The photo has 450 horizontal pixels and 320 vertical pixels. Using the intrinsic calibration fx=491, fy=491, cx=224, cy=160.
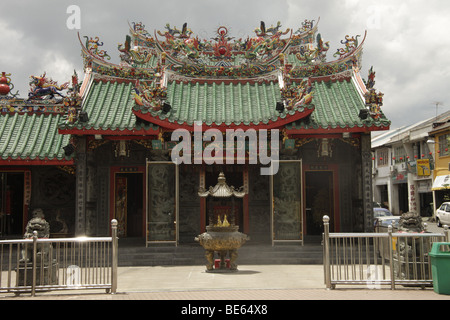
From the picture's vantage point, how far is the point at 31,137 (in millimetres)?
16672

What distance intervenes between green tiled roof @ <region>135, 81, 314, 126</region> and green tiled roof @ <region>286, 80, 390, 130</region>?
0.80m

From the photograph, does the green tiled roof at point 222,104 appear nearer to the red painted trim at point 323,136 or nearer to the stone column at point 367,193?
the red painted trim at point 323,136

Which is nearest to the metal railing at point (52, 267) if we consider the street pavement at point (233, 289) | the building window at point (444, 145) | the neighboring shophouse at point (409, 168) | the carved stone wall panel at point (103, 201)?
the street pavement at point (233, 289)

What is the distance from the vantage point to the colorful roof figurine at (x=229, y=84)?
50.2 feet

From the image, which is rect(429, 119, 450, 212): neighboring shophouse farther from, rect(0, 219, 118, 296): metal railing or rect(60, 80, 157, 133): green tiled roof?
rect(0, 219, 118, 296): metal railing

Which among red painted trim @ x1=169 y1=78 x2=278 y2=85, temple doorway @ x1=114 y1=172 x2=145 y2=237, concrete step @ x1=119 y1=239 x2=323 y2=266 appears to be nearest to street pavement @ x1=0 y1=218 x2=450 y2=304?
concrete step @ x1=119 y1=239 x2=323 y2=266

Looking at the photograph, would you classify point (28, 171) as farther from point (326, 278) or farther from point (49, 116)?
point (326, 278)

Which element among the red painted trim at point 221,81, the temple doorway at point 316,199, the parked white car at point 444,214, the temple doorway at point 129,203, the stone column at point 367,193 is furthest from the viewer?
the parked white car at point 444,214

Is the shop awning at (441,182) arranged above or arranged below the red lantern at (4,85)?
below

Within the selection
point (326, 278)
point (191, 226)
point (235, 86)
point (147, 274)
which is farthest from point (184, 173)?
point (326, 278)

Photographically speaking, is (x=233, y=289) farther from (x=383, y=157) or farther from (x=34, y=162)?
(x=383, y=157)

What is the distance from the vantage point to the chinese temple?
15102mm

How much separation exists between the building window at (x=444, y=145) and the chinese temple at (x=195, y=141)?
2013 centimetres

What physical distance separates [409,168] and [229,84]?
90.0 feet
